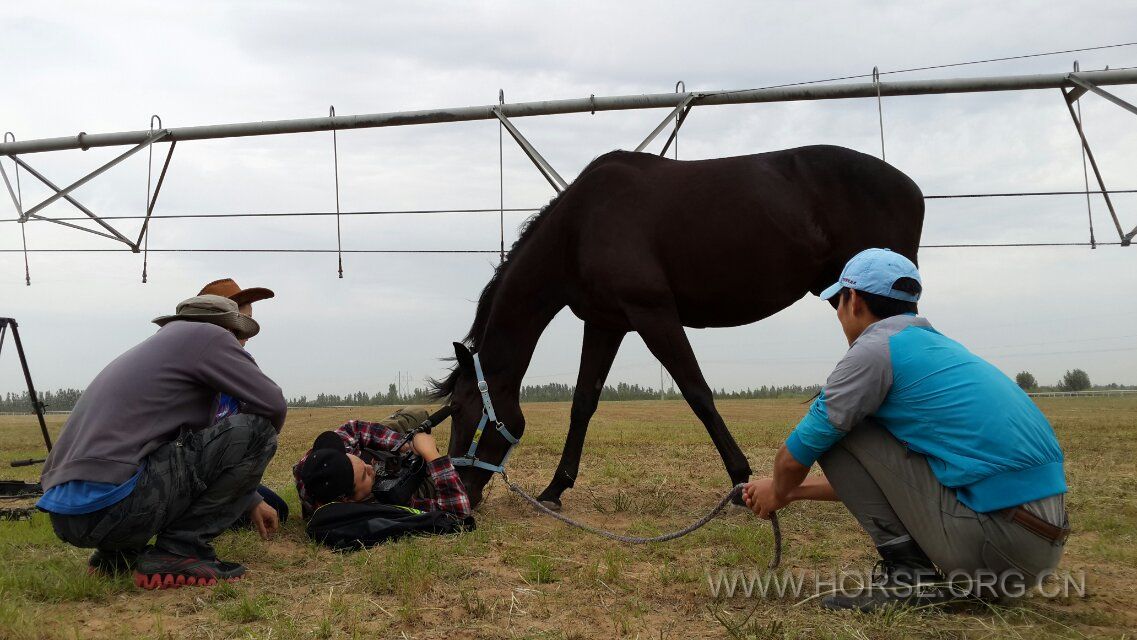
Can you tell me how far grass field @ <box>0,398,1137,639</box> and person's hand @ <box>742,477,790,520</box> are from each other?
338 millimetres

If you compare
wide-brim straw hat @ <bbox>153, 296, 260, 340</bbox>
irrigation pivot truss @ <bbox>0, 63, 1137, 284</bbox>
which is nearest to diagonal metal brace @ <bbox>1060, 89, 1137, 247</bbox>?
irrigation pivot truss @ <bbox>0, 63, 1137, 284</bbox>

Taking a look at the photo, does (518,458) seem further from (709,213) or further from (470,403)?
(709,213)

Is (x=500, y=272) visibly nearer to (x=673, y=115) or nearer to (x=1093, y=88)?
(x=673, y=115)

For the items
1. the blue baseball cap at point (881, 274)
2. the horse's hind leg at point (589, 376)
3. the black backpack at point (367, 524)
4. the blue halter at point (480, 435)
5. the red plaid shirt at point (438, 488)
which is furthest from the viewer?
the horse's hind leg at point (589, 376)

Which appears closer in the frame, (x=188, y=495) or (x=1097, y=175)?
(x=188, y=495)

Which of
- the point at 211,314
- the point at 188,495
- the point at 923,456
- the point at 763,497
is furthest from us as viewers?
the point at 211,314

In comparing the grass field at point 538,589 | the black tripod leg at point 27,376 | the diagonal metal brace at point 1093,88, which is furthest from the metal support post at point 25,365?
the diagonal metal brace at point 1093,88

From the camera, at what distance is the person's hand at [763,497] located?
3.05 m

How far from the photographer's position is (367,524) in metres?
4.25

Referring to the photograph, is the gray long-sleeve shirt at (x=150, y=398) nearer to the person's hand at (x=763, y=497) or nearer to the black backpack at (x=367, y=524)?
the black backpack at (x=367, y=524)

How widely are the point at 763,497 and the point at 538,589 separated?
96cm

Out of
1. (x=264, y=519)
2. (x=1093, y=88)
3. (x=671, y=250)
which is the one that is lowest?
(x=264, y=519)

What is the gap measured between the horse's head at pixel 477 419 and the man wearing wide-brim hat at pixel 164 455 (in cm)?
186

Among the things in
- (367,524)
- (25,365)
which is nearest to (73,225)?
(25,365)
